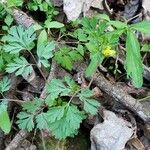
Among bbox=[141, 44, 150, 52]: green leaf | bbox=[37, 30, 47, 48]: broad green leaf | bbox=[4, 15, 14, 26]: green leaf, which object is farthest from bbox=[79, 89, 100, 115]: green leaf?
bbox=[4, 15, 14, 26]: green leaf

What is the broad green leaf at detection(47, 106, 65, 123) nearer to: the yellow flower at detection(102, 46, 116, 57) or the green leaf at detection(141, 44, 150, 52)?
the yellow flower at detection(102, 46, 116, 57)

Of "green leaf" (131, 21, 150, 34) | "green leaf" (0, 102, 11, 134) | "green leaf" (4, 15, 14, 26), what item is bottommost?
"green leaf" (0, 102, 11, 134)

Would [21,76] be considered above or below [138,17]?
below

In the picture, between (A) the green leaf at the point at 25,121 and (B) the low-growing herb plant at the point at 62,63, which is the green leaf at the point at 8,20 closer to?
(B) the low-growing herb plant at the point at 62,63

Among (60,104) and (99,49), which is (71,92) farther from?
(99,49)

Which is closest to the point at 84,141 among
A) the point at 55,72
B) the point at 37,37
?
the point at 55,72

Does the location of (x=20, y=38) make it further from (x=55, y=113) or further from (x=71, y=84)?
(x=55, y=113)

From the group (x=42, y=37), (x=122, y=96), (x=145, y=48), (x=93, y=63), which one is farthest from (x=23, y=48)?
(x=145, y=48)
